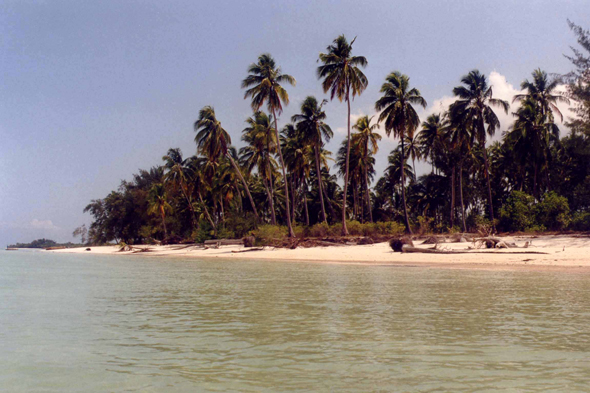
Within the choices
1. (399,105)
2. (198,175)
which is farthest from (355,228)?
(198,175)

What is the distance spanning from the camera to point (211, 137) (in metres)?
46.0

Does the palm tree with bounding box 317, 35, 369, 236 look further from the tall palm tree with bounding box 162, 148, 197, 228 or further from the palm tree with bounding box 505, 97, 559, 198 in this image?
the tall palm tree with bounding box 162, 148, 197, 228

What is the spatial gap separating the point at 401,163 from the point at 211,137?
18.6 metres

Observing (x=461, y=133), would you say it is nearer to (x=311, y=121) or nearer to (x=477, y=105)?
(x=477, y=105)

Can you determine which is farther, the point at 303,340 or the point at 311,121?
the point at 311,121

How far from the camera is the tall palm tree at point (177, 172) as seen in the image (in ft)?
187

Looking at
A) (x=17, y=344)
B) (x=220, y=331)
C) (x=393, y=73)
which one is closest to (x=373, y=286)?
(x=220, y=331)

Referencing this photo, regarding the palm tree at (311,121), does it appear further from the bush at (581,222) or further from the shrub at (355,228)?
the bush at (581,222)

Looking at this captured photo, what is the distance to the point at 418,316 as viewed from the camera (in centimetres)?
812

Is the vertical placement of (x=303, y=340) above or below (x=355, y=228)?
below

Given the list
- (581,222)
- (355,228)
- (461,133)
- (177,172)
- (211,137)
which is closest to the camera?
(581,222)

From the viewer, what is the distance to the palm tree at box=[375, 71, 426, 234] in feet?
134

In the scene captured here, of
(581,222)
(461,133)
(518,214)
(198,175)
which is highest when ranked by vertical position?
(461,133)

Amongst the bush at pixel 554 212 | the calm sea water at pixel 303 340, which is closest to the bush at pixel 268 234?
the bush at pixel 554 212
